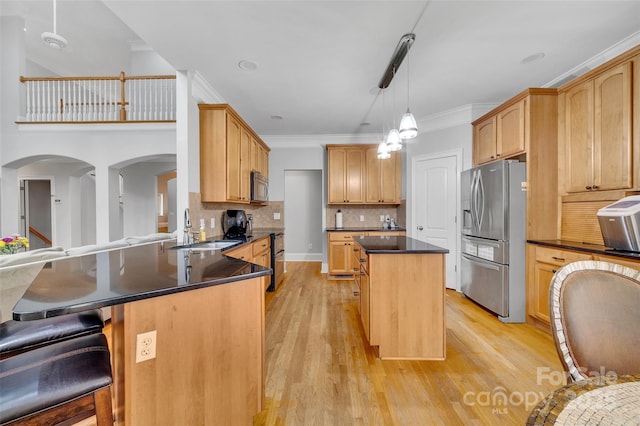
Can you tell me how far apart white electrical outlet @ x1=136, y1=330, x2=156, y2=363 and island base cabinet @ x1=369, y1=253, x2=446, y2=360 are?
157cm

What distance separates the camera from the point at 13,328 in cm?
122

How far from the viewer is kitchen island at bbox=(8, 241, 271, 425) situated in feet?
3.32

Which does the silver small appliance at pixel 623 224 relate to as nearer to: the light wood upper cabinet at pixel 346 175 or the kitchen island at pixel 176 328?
the kitchen island at pixel 176 328

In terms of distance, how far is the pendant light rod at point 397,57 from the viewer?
2195 millimetres

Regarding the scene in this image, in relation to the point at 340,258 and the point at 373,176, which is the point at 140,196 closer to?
the point at 340,258

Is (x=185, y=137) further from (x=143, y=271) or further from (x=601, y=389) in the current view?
(x=601, y=389)

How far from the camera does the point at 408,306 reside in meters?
2.15

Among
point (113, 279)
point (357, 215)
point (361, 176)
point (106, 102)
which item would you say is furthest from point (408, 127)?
point (106, 102)

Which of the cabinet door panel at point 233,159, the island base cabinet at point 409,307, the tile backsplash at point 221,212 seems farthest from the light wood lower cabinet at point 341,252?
the island base cabinet at point 409,307

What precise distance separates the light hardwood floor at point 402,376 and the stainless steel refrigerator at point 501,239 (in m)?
0.27

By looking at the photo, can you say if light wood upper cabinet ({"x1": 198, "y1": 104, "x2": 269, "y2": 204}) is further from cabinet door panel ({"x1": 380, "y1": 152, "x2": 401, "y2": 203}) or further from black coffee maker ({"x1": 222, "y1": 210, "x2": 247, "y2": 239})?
cabinet door panel ({"x1": 380, "y1": 152, "x2": 401, "y2": 203})

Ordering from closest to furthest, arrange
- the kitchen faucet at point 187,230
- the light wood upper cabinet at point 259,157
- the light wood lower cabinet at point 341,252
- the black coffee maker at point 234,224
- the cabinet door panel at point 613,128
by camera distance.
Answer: the cabinet door panel at point 613,128 → the kitchen faucet at point 187,230 → the black coffee maker at point 234,224 → the light wood upper cabinet at point 259,157 → the light wood lower cabinet at point 341,252

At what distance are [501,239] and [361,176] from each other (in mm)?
2689

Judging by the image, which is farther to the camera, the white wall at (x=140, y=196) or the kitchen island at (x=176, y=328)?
the white wall at (x=140, y=196)
